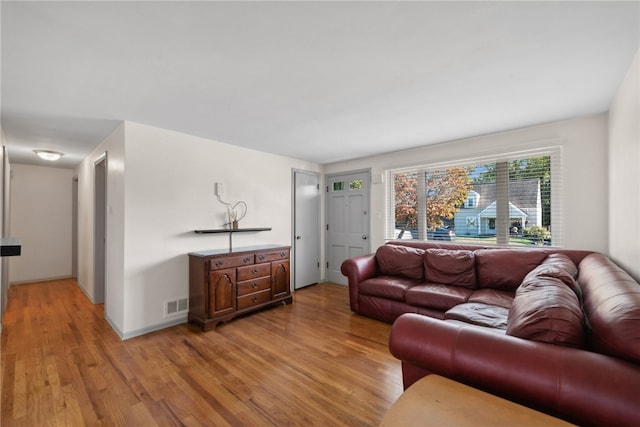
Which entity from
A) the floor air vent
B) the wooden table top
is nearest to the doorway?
the floor air vent

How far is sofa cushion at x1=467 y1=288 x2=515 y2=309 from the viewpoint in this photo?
2609 mm

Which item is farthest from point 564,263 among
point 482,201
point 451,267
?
point 482,201

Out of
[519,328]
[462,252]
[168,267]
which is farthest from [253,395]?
[462,252]

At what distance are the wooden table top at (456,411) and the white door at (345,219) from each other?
372cm

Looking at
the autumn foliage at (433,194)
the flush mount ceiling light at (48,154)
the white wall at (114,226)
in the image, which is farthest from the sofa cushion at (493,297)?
the flush mount ceiling light at (48,154)

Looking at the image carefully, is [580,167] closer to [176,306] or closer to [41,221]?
[176,306]

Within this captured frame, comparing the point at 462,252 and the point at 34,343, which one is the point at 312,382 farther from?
the point at 34,343

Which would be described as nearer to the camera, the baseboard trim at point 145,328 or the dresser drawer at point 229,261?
the baseboard trim at point 145,328

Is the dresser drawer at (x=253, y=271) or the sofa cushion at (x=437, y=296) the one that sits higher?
the dresser drawer at (x=253, y=271)

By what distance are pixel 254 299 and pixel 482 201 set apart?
3244mm

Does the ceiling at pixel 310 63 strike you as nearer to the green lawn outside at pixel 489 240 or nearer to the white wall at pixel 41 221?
the green lawn outside at pixel 489 240

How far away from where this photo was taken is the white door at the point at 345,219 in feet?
15.8

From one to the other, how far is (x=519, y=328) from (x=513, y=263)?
6.96 feet

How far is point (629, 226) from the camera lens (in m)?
2.01
